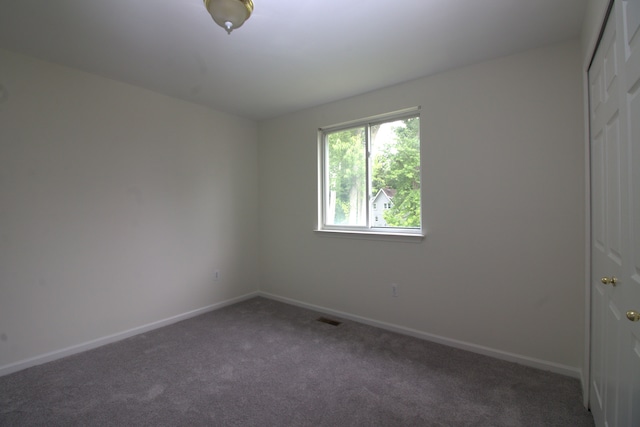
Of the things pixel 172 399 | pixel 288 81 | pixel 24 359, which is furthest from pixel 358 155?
pixel 24 359

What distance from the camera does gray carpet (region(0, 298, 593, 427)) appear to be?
5.75 ft

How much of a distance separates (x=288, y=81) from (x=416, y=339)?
2.80m

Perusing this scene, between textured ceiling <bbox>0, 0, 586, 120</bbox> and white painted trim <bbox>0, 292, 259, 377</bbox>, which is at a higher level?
textured ceiling <bbox>0, 0, 586, 120</bbox>

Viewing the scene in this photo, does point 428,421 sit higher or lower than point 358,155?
lower

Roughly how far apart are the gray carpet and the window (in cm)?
122

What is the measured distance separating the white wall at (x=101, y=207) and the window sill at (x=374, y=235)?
141cm

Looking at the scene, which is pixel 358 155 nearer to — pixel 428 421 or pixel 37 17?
→ pixel 428 421

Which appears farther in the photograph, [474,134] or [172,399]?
[474,134]

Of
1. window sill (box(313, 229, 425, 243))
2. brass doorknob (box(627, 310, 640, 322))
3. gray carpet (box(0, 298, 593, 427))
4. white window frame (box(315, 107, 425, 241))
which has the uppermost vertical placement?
white window frame (box(315, 107, 425, 241))

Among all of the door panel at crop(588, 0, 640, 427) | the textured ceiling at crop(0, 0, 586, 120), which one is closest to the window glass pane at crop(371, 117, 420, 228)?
the textured ceiling at crop(0, 0, 586, 120)

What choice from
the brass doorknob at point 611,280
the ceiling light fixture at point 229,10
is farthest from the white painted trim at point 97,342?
the brass doorknob at point 611,280

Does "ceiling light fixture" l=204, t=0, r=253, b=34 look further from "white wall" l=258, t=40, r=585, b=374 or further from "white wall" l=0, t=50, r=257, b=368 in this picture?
"white wall" l=0, t=50, r=257, b=368

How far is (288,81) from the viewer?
2.88 metres

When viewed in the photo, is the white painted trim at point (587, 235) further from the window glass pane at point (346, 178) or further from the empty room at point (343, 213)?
the window glass pane at point (346, 178)
